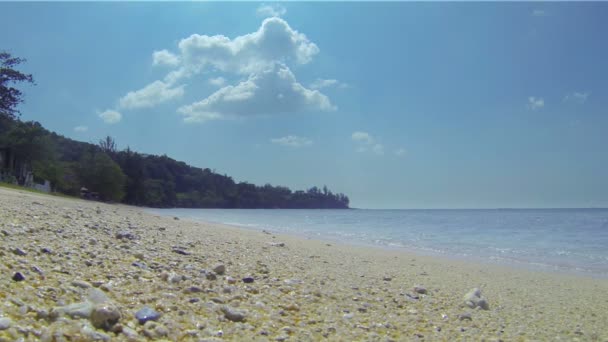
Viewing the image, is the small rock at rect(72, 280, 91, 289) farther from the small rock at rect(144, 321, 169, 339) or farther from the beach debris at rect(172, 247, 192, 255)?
the beach debris at rect(172, 247, 192, 255)

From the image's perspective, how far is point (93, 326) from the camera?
2.91 m

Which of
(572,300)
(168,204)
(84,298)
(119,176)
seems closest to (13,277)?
→ (84,298)

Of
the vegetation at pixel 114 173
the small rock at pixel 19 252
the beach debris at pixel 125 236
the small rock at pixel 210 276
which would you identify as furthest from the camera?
the vegetation at pixel 114 173

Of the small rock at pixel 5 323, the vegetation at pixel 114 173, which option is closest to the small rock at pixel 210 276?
the small rock at pixel 5 323

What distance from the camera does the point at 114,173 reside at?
59344 millimetres

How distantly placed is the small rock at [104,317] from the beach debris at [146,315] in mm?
175

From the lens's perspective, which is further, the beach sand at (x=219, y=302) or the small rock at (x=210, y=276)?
the small rock at (x=210, y=276)

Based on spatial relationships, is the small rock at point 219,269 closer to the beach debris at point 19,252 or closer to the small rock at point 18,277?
the beach debris at point 19,252

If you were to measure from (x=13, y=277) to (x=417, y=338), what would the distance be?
3789 mm

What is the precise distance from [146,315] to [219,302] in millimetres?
989

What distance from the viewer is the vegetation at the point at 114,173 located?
50031 mm

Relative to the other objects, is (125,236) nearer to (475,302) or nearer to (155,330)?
(155,330)

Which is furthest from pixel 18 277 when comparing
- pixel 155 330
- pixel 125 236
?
pixel 125 236

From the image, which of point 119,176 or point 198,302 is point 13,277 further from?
point 119,176
